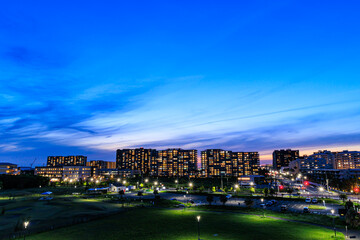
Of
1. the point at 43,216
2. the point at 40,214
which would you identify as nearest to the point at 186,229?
the point at 43,216

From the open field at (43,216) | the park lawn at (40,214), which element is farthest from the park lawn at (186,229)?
the park lawn at (40,214)

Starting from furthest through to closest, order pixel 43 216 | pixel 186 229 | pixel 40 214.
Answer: pixel 40 214 < pixel 43 216 < pixel 186 229

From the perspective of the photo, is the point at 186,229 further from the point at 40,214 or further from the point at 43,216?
the point at 40,214

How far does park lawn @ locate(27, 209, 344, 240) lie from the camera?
1478 inches

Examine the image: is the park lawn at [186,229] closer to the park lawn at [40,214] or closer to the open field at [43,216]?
the open field at [43,216]

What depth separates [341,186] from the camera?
12719cm

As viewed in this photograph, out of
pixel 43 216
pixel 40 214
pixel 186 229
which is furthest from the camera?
pixel 40 214

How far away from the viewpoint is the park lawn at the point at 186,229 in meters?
37.5

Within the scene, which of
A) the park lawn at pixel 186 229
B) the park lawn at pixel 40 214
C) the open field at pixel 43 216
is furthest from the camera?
the park lawn at pixel 40 214

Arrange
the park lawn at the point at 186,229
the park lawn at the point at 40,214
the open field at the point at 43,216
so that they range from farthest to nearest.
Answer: the park lawn at the point at 40,214 → the open field at the point at 43,216 → the park lawn at the point at 186,229

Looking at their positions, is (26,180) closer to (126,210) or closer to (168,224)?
(126,210)

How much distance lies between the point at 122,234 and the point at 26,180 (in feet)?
491

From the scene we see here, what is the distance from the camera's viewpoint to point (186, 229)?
42281 mm

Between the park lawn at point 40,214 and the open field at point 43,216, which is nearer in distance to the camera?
the open field at point 43,216
